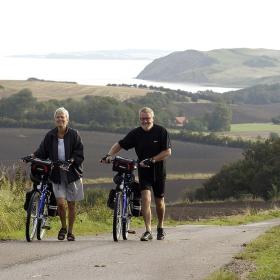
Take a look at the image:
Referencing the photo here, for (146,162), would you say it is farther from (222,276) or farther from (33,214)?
(222,276)

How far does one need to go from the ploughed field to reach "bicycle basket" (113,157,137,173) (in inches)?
2041

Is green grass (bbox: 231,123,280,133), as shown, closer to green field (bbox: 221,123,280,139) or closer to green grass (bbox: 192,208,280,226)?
green field (bbox: 221,123,280,139)

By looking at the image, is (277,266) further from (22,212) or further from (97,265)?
(22,212)

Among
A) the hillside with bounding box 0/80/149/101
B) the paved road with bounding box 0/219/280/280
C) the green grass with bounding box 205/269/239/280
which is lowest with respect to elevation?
the paved road with bounding box 0/219/280/280

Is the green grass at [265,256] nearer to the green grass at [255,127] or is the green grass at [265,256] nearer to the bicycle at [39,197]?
the bicycle at [39,197]

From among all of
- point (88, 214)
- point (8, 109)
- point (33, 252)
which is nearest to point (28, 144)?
point (8, 109)

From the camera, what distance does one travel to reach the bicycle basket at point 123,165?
1204 cm

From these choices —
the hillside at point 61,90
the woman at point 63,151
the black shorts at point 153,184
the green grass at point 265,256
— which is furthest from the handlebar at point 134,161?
the hillside at point 61,90

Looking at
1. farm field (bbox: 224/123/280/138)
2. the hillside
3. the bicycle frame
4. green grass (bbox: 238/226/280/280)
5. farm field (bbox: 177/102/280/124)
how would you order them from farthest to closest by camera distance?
1. the hillside
2. farm field (bbox: 177/102/280/124)
3. farm field (bbox: 224/123/280/138)
4. the bicycle frame
5. green grass (bbox: 238/226/280/280)

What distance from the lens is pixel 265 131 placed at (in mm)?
133625

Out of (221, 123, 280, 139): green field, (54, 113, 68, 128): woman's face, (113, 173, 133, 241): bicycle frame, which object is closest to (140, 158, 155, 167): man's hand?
(113, 173, 133, 241): bicycle frame

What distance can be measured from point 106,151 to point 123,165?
82038 mm

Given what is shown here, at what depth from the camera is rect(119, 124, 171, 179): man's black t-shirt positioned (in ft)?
39.6

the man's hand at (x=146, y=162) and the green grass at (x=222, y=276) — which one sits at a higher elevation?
the man's hand at (x=146, y=162)
